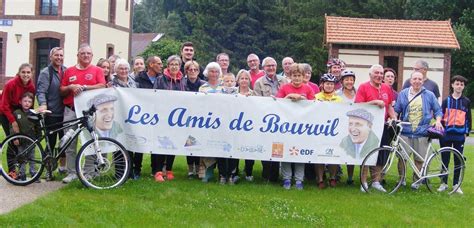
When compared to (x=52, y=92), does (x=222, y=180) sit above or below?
below

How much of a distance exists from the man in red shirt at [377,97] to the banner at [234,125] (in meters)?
0.13

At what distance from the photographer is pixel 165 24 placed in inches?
2832

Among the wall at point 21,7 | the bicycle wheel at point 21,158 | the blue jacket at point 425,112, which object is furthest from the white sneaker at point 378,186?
the wall at point 21,7

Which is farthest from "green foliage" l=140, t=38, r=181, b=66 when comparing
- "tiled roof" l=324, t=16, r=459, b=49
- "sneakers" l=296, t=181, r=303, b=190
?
"sneakers" l=296, t=181, r=303, b=190

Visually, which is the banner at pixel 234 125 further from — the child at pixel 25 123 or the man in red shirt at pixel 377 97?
the child at pixel 25 123

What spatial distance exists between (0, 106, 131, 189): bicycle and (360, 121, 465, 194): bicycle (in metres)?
3.30

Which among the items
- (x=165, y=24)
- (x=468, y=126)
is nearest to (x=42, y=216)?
(x=468, y=126)

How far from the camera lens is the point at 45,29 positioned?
33531mm

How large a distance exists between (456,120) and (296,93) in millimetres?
2313

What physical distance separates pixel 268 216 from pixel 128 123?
2648 mm

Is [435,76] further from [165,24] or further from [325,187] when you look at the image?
[165,24]

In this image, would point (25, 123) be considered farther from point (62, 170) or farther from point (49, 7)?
point (49, 7)

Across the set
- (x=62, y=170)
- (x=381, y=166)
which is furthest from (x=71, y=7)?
(x=381, y=166)

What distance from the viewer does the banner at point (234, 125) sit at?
8102 mm
